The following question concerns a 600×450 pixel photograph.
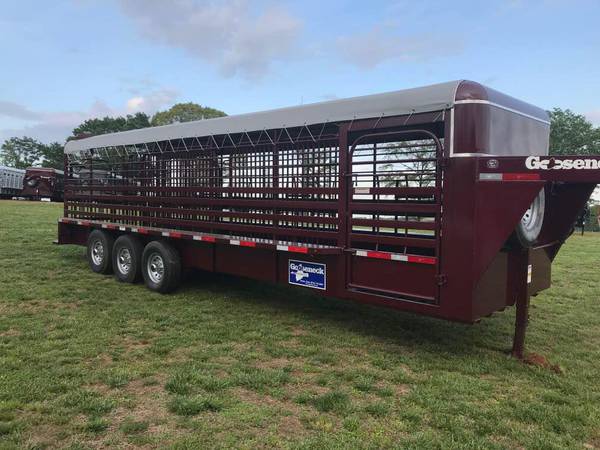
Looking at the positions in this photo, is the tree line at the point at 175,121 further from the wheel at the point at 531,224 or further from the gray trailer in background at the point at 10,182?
the wheel at the point at 531,224

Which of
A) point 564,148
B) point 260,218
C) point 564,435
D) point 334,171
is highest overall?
point 564,148

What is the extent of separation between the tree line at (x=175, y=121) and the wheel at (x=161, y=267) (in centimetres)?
1287

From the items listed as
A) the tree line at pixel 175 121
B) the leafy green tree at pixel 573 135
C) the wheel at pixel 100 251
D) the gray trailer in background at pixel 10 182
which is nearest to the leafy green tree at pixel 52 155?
the tree line at pixel 175 121

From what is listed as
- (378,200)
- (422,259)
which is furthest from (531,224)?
(378,200)

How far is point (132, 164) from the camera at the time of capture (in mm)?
8516

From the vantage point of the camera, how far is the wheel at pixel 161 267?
287 inches

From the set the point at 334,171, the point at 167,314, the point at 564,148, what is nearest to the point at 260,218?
the point at 334,171

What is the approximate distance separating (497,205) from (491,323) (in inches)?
91.9

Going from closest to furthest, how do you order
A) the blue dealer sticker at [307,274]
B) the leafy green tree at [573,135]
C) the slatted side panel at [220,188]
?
the blue dealer sticker at [307,274] < the slatted side panel at [220,188] < the leafy green tree at [573,135]

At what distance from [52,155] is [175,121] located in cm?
3046

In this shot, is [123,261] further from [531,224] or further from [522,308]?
[531,224]

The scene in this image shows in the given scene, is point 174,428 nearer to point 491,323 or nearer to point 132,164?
point 491,323

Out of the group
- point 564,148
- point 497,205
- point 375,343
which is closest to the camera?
point 497,205

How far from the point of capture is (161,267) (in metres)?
7.51
